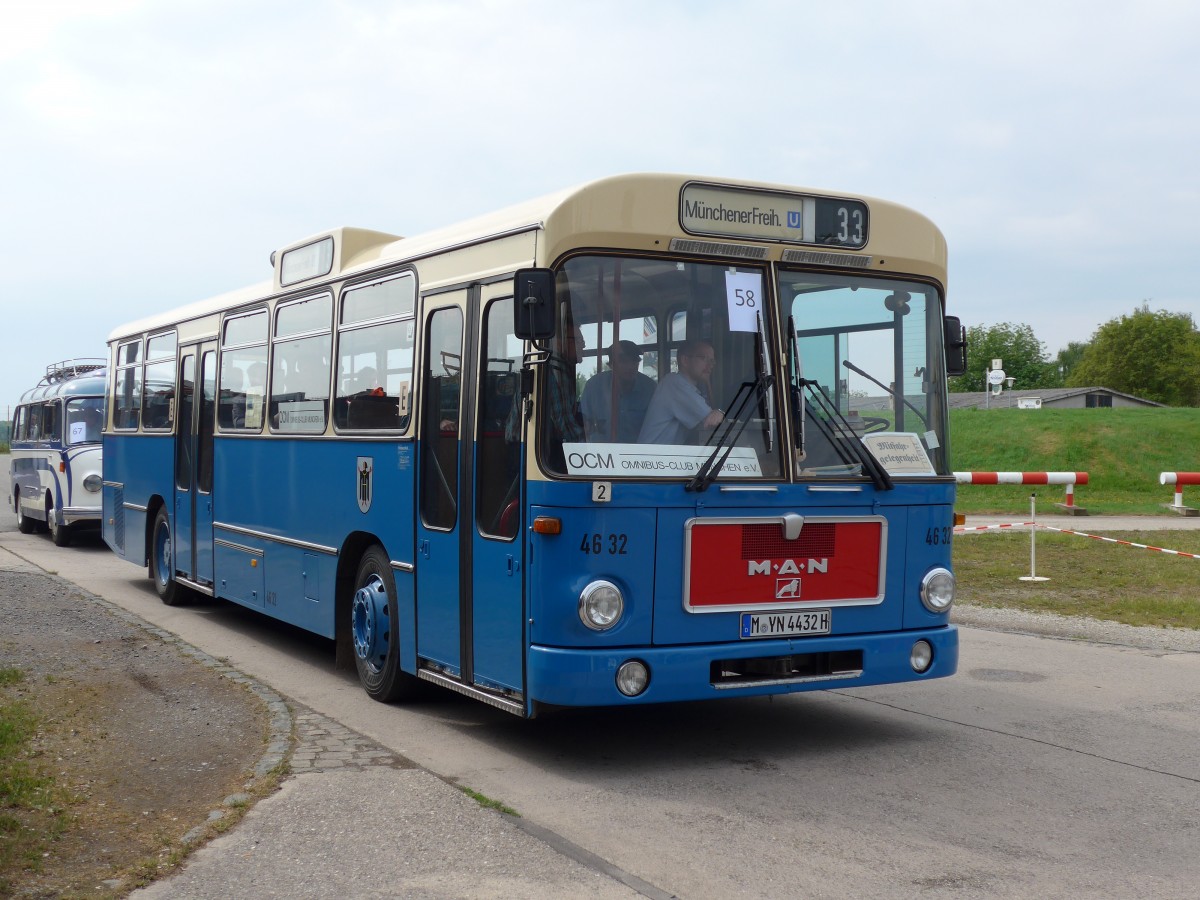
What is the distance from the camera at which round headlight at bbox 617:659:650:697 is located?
6.74 metres

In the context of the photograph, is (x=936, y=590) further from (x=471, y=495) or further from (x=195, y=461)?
(x=195, y=461)

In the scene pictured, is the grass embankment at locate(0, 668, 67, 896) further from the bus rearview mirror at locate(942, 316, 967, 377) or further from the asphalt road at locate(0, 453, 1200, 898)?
the bus rearview mirror at locate(942, 316, 967, 377)

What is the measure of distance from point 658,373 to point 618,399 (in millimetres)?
248

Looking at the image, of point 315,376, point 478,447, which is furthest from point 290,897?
point 315,376

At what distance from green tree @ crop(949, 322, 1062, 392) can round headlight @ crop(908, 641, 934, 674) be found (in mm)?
122742

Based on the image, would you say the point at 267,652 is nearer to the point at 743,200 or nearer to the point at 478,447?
the point at 478,447

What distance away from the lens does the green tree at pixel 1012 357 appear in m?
128

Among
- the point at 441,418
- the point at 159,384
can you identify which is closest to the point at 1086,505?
the point at 159,384

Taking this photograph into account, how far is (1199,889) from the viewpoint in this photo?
16.8 feet

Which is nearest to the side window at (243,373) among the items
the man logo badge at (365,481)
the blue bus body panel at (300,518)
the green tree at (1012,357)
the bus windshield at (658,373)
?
the blue bus body panel at (300,518)

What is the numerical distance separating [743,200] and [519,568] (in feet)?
7.55

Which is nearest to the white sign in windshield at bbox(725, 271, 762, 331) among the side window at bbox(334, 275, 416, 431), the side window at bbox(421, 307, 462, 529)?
the side window at bbox(421, 307, 462, 529)

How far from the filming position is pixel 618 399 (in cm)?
Answer: 688

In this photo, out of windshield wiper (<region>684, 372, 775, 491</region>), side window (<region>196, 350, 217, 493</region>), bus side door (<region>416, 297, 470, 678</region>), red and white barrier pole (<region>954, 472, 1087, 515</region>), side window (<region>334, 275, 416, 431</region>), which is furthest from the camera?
red and white barrier pole (<region>954, 472, 1087, 515</region>)
